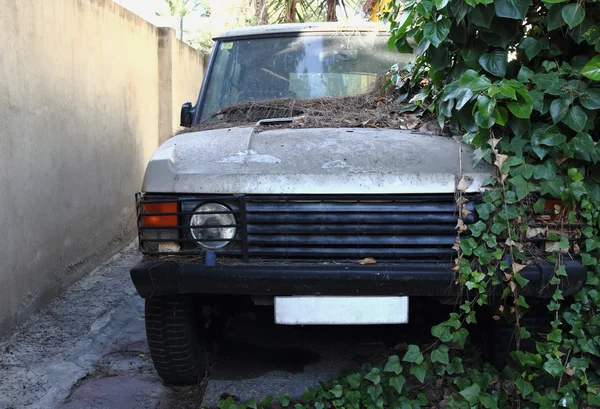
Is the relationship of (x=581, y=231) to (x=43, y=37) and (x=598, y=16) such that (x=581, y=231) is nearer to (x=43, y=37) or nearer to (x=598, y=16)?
(x=598, y=16)

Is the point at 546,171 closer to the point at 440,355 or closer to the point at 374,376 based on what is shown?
the point at 440,355

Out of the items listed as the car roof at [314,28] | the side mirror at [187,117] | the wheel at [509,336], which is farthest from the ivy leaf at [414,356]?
the car roof at [314,28]

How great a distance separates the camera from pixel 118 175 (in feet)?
22.3

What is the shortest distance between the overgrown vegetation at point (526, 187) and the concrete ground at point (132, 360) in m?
0.67

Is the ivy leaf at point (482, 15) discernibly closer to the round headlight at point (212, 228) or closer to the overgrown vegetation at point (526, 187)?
the overgrown vegetation at point (526, 187)

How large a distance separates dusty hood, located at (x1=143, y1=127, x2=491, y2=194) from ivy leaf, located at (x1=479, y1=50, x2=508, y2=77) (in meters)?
0.37

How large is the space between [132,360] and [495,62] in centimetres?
276

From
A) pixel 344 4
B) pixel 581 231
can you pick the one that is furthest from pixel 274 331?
pixel 344 4

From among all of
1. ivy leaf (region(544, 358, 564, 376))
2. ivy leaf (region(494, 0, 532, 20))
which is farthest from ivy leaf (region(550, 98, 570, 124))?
ivy leaf (region(544, 358, 564, 376))

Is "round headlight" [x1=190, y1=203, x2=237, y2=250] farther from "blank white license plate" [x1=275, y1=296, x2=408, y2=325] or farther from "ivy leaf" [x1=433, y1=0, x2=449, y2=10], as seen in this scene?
"ivy leaf" [x1=433, y1=0, x2=449, y2=10]

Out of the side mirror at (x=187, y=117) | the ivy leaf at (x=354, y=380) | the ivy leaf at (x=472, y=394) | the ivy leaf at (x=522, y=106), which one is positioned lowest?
the ivy leaf at (x=354, y=380)

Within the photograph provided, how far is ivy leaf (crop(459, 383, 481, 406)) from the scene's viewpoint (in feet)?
9.63

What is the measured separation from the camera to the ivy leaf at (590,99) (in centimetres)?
271

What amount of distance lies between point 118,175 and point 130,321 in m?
2.37
